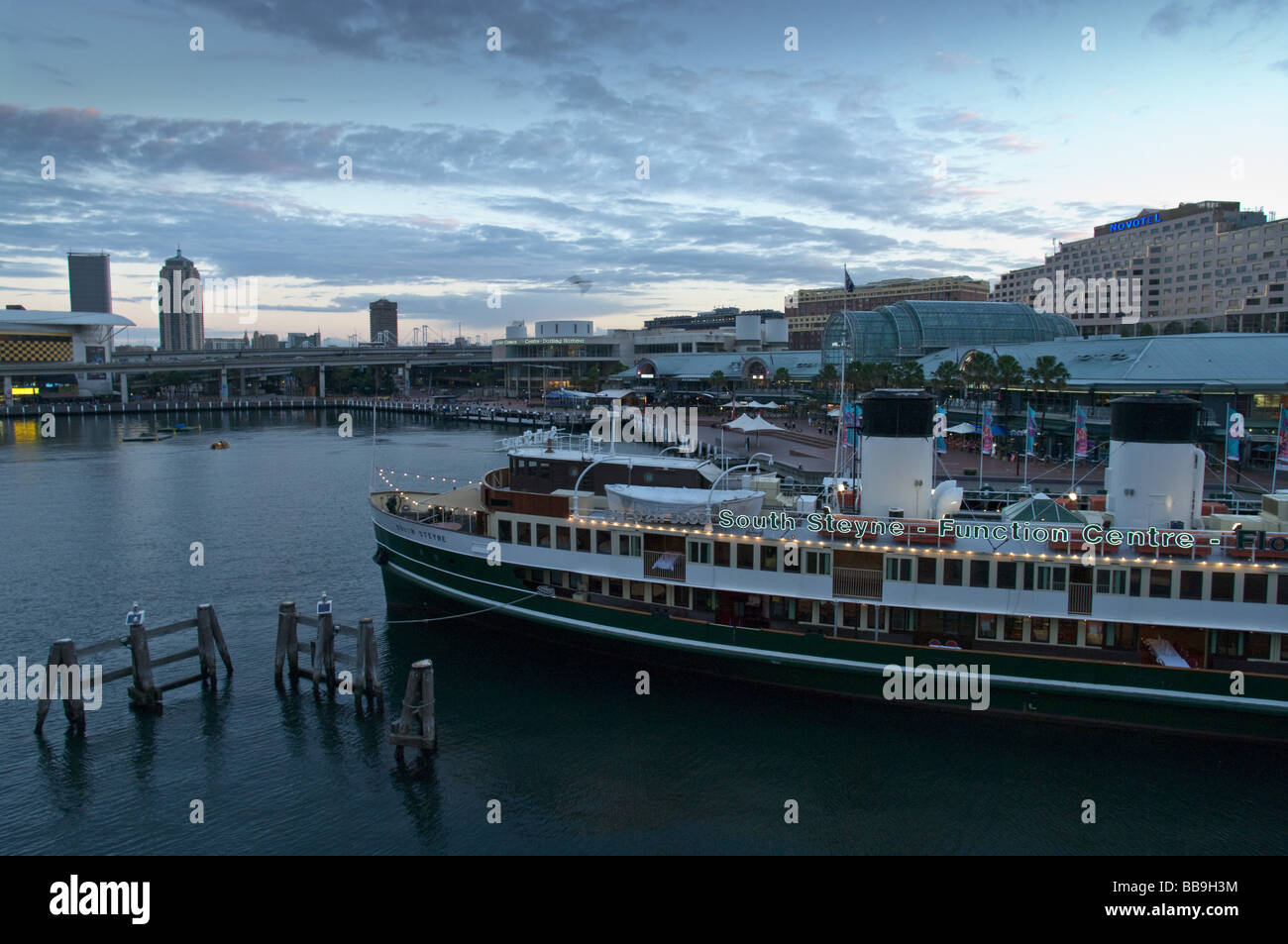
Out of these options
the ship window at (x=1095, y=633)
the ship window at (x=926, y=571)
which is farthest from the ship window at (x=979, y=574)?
the ship window at (x=1095, y=633)

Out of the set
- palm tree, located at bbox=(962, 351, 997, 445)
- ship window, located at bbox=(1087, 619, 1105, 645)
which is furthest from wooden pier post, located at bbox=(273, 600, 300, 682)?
palm tree, located at bbox=(962, 351, 997, 445)

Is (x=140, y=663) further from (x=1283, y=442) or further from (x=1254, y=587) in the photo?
(x=1283, y=442)

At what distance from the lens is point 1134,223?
7515 inches

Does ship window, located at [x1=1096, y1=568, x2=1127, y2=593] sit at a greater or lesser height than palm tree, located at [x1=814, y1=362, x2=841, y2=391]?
lesser

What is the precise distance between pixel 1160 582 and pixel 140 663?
99.4 ft

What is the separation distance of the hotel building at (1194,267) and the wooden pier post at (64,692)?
541 ft

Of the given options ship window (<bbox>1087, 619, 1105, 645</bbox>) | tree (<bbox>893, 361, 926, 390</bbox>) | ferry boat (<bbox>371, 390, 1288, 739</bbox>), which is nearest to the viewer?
ferry boat (<bbox>371, 390, 1288, 739</bbox>)

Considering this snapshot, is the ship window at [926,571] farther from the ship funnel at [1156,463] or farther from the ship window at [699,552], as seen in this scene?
the ship window at [699,552]

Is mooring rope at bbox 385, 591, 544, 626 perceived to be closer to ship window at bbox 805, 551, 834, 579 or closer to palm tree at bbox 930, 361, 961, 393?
ship window at bbox 805, 551, 834, 579

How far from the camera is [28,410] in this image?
5955 inches

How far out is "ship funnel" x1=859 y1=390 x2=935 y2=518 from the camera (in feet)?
87.4
